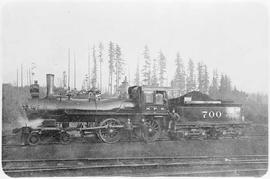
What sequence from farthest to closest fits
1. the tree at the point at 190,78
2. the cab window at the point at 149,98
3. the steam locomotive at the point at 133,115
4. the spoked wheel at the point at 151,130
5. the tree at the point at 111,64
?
the cab window at the point at 149,98, the spoked wheel at the point at 151,130, the tree at the point at 190,78, the steam locomotive at the point at 133,115, the tree at the point at 111,64

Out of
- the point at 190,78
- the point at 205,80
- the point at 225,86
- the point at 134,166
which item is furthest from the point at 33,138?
the point at 225,86

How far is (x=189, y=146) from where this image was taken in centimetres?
816

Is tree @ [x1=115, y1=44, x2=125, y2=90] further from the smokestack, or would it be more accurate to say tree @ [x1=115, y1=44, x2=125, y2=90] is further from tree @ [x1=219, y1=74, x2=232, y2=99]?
tree @ [x1=219, y1=74, x2=232, y2=99]

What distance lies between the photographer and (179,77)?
8.19 m

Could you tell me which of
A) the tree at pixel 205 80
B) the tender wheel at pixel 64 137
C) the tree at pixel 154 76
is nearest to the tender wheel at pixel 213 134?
the tree at pixel 205 80

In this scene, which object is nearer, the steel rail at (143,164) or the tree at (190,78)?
the steel rail at (143,164)

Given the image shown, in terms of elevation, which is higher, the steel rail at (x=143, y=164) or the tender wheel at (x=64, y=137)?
the tender wheel at (x=64, y=137)

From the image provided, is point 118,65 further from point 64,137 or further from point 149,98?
point 64,137

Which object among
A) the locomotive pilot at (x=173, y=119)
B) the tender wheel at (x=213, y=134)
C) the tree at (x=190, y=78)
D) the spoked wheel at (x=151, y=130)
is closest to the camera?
the tree at (x=190, y=78)

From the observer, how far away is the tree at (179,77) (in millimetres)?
7996

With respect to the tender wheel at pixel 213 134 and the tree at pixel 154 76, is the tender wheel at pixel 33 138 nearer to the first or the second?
the tree at pixel 154 76

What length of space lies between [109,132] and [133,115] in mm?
721

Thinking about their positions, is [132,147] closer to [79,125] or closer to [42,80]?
[79,125]

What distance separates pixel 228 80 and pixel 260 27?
1.43m
